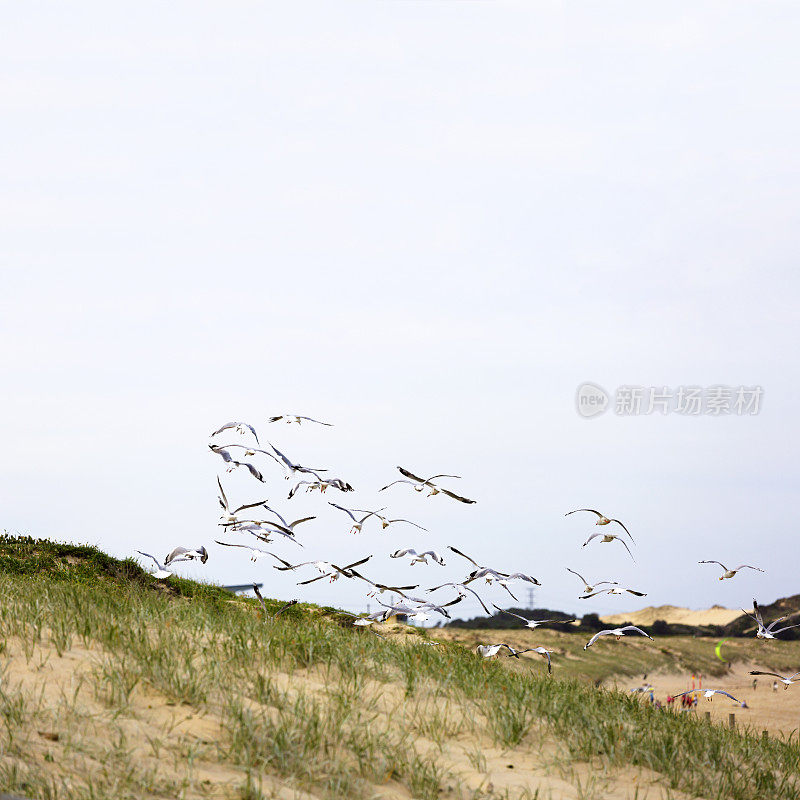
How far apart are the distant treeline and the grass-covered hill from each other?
2597 cm

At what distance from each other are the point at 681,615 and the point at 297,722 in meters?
55.3

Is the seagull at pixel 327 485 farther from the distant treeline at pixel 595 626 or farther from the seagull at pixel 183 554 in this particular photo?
the distant treeline at pixel 595 626

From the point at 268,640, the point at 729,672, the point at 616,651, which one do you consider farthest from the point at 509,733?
the point at 729,672

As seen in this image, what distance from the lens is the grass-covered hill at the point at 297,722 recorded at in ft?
17.5

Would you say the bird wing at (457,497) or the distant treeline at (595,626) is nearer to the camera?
the bird wing at (457,497)

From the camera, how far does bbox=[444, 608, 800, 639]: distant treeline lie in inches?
1429

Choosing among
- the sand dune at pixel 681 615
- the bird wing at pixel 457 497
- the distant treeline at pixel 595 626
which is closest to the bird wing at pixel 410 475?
the bird wing at pixel 457 497

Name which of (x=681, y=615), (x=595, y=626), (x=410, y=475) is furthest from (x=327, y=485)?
(x=681, y=615)

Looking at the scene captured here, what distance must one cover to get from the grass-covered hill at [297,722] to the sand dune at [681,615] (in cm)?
4643

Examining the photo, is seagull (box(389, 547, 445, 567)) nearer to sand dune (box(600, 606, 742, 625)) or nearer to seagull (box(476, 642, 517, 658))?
seagull (box(476, 642, 517, 658))

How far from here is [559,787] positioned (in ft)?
19.8

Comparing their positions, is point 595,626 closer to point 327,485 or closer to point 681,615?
point 681,615

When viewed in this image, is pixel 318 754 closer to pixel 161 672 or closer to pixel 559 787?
pixel 161 672

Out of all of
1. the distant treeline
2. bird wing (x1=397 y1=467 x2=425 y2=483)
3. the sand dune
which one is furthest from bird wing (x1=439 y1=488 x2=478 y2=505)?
the sand dune
